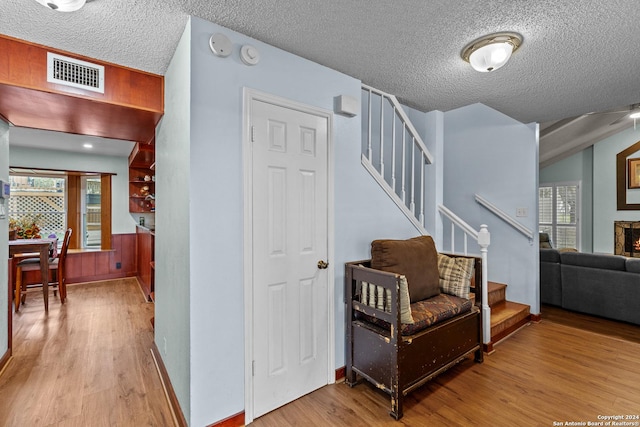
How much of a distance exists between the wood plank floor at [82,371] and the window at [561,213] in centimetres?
830

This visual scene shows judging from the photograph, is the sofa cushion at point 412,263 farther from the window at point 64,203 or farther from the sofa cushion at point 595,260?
the window at point 64,203

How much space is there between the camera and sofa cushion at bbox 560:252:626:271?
11.3 feet

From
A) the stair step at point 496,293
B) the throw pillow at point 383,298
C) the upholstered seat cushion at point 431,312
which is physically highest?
the throw pillow at point 383,298

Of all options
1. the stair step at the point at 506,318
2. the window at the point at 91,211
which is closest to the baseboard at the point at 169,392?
the stair step at the point at 506,318

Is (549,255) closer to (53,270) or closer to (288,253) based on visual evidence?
(288,253)

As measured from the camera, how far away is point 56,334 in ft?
10.3

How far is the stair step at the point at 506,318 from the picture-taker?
9.91 feet

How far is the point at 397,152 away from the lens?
12.4 ft

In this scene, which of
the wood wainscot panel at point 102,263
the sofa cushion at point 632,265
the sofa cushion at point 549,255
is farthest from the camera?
the wood wainscot panel at point 102,263

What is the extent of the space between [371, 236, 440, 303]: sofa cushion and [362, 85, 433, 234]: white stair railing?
1.68ft

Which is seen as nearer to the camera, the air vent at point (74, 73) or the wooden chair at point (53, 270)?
the air vent at point (74, 73)

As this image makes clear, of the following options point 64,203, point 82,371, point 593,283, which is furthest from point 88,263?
point 593,283

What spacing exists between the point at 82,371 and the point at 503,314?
3.96 m

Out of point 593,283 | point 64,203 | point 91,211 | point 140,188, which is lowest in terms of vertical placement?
point 593,283
